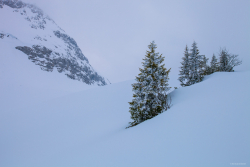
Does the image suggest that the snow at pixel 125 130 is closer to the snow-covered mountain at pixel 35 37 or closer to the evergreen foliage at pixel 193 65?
the evergreen foliage at pixel 193 65

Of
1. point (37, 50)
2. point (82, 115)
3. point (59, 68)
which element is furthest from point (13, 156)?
point (37, 50)

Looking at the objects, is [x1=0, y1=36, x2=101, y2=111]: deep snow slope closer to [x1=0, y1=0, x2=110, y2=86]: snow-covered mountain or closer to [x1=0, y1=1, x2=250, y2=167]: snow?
[x1=0, y1=1, x2=250, y2=167]: snow

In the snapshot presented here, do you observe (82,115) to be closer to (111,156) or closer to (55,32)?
(111,156)

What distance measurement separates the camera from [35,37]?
69.1m

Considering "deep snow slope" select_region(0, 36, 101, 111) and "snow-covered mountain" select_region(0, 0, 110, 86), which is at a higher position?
"snow-covered mountain" select_region(0, 0, 110, 86)

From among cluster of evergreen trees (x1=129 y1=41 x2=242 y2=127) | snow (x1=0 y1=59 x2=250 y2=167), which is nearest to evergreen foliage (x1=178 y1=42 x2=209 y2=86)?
cluster of evergreen trees (x1=129 y1=41 x2=242 y2=127)

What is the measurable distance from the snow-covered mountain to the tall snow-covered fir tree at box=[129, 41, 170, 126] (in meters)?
66.6

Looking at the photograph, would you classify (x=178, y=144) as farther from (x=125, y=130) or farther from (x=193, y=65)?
(x=193, y=65)

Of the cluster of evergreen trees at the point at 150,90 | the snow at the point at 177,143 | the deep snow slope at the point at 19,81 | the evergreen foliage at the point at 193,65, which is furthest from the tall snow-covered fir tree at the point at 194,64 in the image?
the deep snow slope at the point at 19,81

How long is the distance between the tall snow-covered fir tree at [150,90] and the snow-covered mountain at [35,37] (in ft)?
219

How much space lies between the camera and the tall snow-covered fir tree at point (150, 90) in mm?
9680

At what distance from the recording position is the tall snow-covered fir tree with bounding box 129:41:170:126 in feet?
31.8

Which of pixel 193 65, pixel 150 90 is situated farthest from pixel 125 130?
pixel 193 65

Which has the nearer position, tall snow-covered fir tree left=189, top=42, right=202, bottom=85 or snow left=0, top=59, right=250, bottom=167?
snow left=0, top=59, right=250, bottom=167
